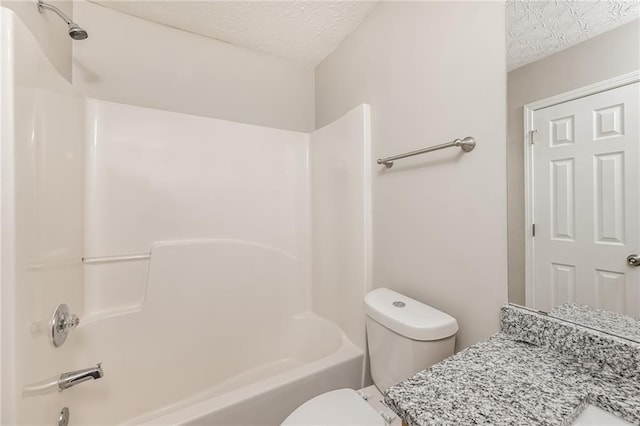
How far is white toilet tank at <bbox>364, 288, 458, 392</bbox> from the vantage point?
3.09ft

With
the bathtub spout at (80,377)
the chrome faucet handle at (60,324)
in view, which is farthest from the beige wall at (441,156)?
the chrome faucet handle at (60,324)

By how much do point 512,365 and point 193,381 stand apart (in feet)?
5.25

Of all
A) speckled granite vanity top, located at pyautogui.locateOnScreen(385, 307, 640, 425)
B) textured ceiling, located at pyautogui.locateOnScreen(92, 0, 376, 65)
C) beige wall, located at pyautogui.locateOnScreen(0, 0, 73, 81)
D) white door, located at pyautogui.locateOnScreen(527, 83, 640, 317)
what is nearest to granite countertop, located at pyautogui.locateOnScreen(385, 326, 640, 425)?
speckled granite vanity top, located at pyautogui.locateOnScreen(385, 307, 640, 425)

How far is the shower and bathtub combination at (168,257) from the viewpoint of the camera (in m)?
0.80

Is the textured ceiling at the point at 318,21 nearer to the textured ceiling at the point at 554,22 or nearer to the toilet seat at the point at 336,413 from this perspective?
the textured ceiling at the point at 554,22

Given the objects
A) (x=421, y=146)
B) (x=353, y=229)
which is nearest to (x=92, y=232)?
(x=353, y=229)

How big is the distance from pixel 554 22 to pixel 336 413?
1.39 meters

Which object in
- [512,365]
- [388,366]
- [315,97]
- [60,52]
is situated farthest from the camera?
[315,97]

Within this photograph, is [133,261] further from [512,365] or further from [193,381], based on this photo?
[512,365]

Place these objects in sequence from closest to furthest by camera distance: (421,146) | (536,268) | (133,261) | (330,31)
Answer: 1. (536,268)
2. (421,146)
3. (133,261)
4. (330,31)

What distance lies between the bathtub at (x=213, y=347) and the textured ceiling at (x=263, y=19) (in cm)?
135

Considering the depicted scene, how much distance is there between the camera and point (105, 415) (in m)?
1.27

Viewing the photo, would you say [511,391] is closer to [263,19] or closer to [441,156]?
[441,156]

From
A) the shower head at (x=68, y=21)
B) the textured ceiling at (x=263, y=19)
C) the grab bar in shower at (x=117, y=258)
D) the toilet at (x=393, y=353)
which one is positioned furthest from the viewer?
the textured ceiling at (x=263, y=19)
